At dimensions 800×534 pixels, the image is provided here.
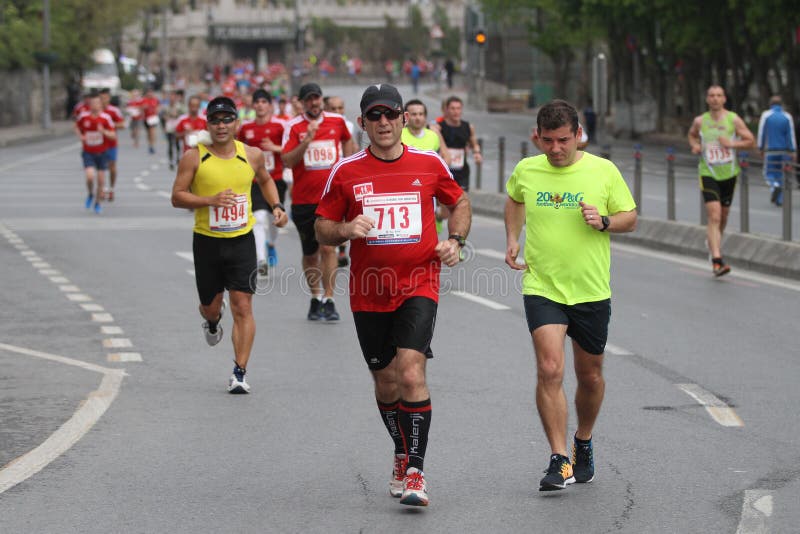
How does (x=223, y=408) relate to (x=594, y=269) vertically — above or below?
below

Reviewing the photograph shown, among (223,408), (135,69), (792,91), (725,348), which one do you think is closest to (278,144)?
(725,348)

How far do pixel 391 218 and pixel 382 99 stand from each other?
0.52 metres

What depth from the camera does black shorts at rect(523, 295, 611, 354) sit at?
7.73 m

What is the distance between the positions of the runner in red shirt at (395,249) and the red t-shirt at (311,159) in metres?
6.47

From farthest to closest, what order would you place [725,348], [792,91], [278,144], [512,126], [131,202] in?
[512,126] < [792,91] < [131,202] < [278,144] < [725,348]

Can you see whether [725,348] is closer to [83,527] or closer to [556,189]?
[556,189]

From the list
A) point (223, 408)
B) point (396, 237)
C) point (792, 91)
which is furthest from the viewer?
point (792, 91)

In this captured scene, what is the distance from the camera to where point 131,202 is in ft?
94.7

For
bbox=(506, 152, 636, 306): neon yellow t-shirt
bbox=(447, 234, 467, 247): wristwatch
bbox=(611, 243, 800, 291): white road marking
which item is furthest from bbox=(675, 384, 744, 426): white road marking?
bbox=(611, 243, 800, 291): white road marking

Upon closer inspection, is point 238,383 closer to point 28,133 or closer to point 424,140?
point 424,140

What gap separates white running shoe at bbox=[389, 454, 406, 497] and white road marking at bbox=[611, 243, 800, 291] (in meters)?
9.08

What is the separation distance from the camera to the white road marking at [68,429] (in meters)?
8.10

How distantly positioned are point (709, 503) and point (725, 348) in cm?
496

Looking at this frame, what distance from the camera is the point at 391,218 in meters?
7.50
